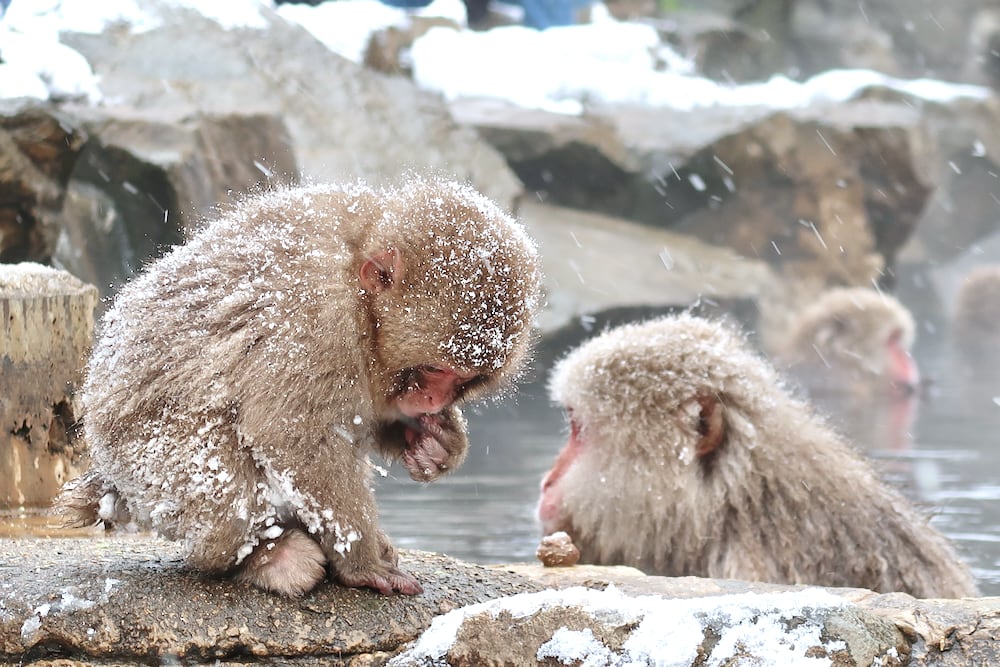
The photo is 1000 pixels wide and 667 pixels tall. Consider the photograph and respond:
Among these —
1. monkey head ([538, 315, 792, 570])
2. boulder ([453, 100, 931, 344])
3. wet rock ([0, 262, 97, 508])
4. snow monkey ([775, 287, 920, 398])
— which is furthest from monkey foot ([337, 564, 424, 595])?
boulder ([453, 100, 931, 344])

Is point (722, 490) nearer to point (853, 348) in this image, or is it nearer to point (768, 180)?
point (853, 348)

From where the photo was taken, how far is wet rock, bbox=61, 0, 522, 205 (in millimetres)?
8734

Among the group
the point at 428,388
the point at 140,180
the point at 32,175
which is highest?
the point at 428,388

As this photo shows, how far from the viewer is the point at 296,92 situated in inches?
388

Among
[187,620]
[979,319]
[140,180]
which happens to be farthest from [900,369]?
[187,620]

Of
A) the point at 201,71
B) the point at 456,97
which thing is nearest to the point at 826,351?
the point at 456,97

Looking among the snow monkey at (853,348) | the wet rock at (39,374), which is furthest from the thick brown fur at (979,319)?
the wet rock at (39,374)

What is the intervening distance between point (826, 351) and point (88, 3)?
6154 millimetres

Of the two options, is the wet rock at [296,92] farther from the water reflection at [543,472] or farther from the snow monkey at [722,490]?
the snow monkey at [722,490]

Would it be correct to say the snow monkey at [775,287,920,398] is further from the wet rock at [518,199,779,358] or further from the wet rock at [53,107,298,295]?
the wet rock at [53,107,298,295]

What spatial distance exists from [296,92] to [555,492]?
255 inches

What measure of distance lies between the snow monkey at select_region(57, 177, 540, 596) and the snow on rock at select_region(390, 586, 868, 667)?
353mm

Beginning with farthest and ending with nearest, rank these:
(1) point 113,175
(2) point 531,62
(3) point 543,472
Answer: (2) point 531,62, (1) point 113,175, (3) point 543,472

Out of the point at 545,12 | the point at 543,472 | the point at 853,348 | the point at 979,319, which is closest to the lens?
the point at 543,472
